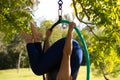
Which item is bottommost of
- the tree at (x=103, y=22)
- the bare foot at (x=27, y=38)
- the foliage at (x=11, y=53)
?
the foliage at (x=11, y=53)

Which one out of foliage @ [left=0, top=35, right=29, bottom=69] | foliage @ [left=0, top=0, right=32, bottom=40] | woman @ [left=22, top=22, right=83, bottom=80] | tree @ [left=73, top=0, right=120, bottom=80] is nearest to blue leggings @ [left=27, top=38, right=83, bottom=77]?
woman @ [left=22, top=22, right=83, bottom=80]

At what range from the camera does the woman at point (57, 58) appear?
2.96 meters

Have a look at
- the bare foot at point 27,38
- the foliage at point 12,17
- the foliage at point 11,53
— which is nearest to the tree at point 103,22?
Result: the foliage at point 12,17

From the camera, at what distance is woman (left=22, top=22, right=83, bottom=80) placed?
9.70ft

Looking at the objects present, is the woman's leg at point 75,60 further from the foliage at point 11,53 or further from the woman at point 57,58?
the foliage at point 11,53

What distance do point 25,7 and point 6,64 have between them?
4113 cm

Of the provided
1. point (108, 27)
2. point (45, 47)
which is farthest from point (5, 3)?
point (45, 47)

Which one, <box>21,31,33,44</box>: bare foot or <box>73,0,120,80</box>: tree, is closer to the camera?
<box>21,31,33,44</box>: bare foot

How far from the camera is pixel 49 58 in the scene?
300 centimetres

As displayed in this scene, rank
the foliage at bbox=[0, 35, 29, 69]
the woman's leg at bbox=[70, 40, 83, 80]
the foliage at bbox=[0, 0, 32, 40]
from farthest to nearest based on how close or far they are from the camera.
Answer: the foliage at bbox=[0, 35, 29, 69] → the foliage at bbox=[0, 0, 32, 40] → the woman's leg at bbox=[70, 40, 83, 80]

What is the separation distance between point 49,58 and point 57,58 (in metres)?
0.06

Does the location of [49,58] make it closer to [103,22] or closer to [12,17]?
[103,22]

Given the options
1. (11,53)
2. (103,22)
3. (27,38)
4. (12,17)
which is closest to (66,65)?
(27,38)

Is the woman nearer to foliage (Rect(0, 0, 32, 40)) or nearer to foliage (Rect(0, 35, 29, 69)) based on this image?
foliage (Rect(0, 0, 32, 40))
